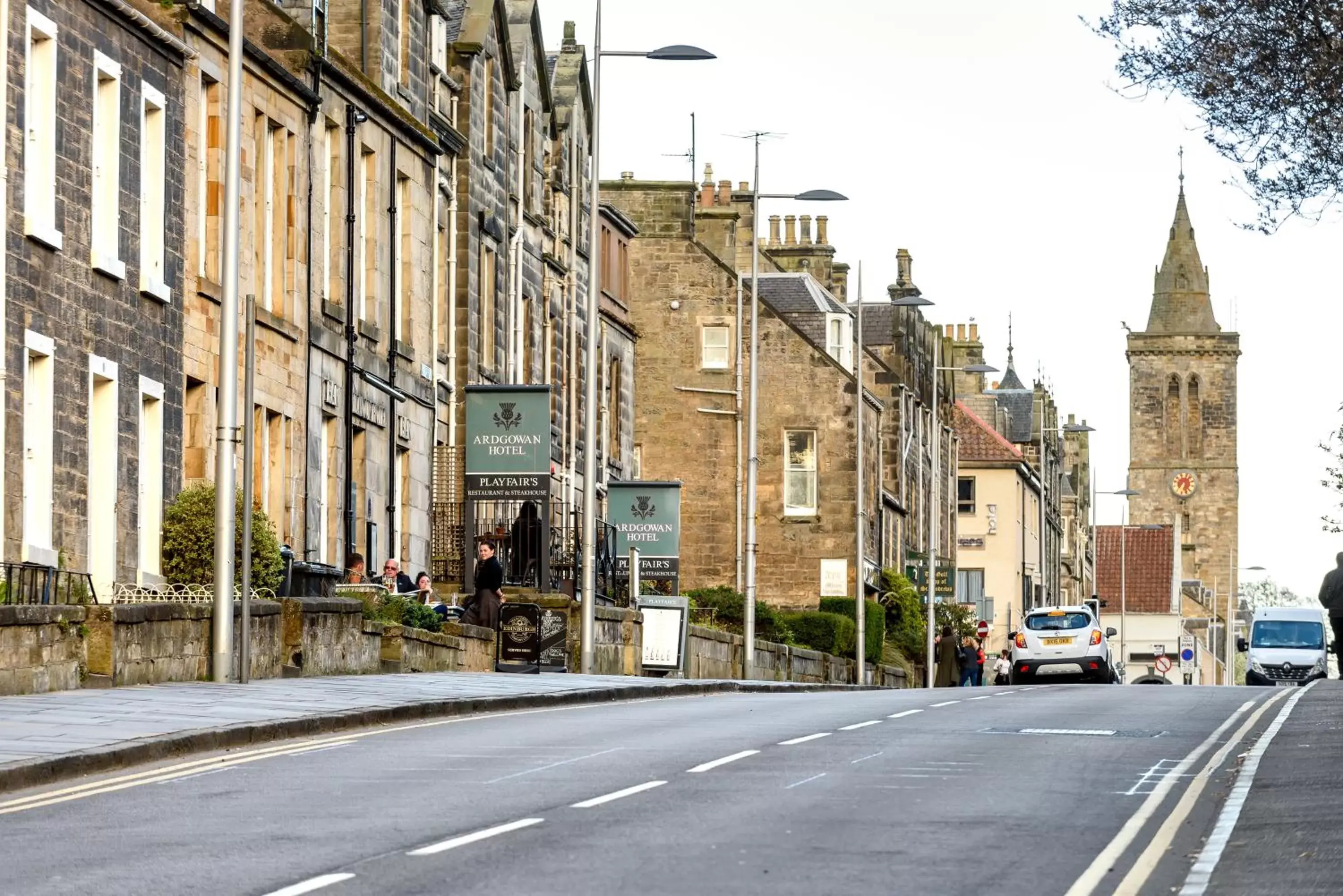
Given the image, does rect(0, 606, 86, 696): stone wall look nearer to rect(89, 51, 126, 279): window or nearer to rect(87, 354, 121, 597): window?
rect(87, 354, 121, 597): window

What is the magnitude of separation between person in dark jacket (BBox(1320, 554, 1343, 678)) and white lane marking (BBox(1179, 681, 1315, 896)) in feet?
29.4

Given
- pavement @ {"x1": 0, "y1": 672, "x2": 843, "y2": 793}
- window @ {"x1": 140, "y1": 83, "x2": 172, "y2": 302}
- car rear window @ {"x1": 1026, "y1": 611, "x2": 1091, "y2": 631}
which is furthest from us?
car rear window @ {"x1": 1026, "y1": 611, "x2": 1091, "y2": 631}

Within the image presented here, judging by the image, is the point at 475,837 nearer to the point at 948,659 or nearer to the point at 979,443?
the point at 948,659

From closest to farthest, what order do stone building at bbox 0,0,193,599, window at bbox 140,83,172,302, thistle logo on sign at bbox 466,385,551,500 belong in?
stone building at bbox 0,0,193,599 < window at bbox 140,83,172,302 < thistle logo on sign at bbox 466,385,551,500

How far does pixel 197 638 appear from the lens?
82.9ft

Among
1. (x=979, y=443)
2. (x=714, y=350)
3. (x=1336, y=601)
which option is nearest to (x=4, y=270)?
(x=1336, y=601)

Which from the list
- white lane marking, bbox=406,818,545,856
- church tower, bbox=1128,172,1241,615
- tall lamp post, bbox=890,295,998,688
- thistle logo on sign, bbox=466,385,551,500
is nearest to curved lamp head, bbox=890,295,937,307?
tall lamp post, bbox=890,295,998,688

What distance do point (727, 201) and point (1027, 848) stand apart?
66.5 m

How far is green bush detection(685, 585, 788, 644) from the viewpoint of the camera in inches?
2275

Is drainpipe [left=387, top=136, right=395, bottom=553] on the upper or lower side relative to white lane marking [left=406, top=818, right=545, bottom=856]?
upper

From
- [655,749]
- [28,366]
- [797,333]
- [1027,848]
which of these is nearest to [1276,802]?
[1027,848]

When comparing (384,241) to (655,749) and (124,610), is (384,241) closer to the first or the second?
(124,610)

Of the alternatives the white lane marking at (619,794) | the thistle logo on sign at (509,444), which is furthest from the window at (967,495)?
the white lane marking at (619,794)

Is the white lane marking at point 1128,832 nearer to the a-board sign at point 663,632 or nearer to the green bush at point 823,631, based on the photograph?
the a-board sign at point 663,632
